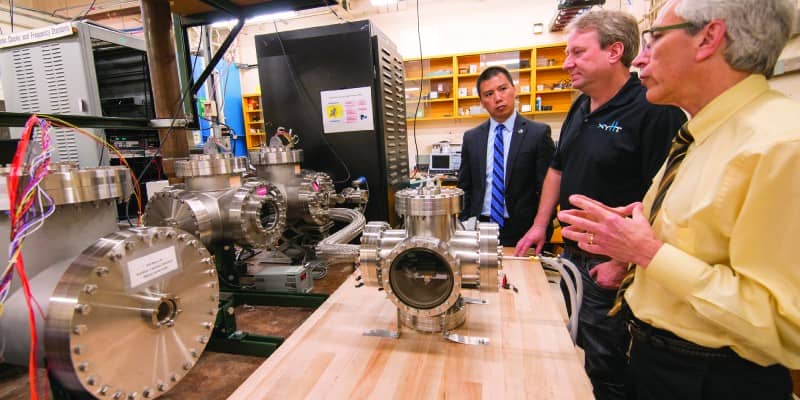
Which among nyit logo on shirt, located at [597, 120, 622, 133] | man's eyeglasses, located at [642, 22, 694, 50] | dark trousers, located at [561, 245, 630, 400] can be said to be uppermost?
man's eyeglasses, located at [642, 22, 694, 50]

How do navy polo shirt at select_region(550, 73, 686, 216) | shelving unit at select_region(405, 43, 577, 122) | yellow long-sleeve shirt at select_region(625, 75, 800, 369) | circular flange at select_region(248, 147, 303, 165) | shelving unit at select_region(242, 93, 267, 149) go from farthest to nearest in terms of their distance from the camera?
shelving unit at select_region(242, 93, 267, 149)
shelving unit at select_region(405, 43, 577, 122)
circular flange at select_region(248, 147, 303, 165)
navy polo shirt at select_region(550, 73, 686, 216)
yellow long-sleeve shirt at select_region(625, 75, 800, 369)

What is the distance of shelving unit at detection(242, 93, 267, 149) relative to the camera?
5441 millimetres

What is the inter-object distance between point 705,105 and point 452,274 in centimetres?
61

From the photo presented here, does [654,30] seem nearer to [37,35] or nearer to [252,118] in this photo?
[37,35]

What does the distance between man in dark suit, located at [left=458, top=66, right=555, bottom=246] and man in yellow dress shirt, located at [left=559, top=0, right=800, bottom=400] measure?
3.40 feet

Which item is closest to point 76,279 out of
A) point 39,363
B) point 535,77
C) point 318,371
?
point 39,363

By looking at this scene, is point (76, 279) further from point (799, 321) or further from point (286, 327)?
point (799, 321)

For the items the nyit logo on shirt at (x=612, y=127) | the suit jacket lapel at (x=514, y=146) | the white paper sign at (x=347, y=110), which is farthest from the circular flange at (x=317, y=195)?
the nyit logo on shirt at (x=612, y=127)

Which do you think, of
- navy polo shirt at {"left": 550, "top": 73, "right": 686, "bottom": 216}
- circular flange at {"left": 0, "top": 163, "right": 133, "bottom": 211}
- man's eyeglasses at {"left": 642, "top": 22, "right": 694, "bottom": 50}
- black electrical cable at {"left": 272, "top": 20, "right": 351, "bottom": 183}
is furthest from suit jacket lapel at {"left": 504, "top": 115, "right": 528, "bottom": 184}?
circular flange at {"left": 0, "top": 163, "right": 133, "bottom": 211}

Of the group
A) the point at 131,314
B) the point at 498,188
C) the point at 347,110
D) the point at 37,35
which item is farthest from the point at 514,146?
the point at 37,35

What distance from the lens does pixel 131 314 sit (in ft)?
2.41

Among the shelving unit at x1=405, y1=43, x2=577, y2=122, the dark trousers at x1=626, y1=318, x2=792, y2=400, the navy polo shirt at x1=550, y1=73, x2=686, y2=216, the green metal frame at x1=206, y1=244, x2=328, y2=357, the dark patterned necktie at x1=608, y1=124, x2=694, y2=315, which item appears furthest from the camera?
the shelving unit at x1=405, y1=43, x2=577, y2=122

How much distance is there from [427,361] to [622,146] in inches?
37.9

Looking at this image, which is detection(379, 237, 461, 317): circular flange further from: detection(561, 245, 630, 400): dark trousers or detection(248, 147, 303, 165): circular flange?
detection(248, 147, 303, 165): circular flange
